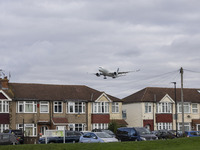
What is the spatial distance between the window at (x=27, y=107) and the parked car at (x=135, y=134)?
24092mm

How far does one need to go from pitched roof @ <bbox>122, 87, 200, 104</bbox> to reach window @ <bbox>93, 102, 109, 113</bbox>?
7.42 metres

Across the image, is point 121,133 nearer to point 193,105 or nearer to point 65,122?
point 65,122

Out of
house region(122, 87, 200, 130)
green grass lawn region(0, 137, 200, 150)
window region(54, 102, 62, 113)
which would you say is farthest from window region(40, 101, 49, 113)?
green grass lawn region(0, 137, 200, 150)

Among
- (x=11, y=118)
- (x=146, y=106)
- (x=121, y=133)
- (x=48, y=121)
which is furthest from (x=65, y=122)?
(x=121, y=133)

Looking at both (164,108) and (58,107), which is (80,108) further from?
(164,108)

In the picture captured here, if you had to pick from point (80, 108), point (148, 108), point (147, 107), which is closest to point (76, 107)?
point (80, 108)

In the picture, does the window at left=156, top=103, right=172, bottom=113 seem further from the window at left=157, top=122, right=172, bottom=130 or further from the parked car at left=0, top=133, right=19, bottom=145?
the parked car at left=0, top=133, right=19, bottom=145

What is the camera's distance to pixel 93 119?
6806 cm

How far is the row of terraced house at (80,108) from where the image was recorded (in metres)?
63.1

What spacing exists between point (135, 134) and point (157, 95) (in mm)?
36483

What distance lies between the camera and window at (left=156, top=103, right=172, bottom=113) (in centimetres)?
7544

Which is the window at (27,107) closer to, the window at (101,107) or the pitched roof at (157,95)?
the window at (101,107)

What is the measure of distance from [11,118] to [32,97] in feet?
14.6

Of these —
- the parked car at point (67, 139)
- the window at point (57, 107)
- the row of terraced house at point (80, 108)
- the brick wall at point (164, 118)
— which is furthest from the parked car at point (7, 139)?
the brick wall at point (164, 118)
